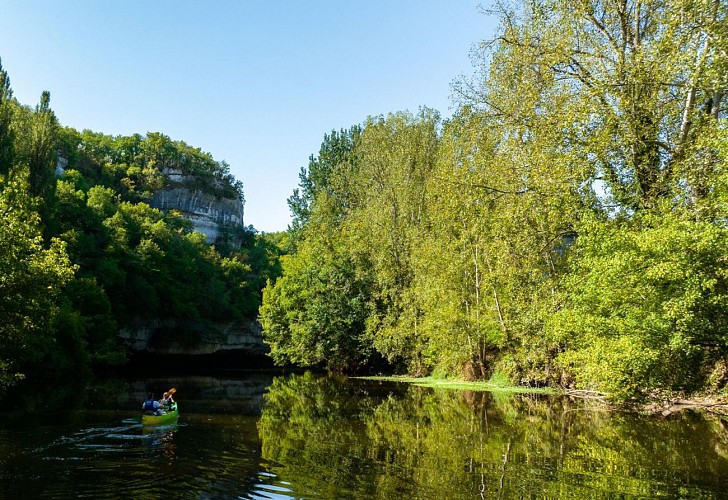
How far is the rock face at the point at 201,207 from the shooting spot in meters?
114

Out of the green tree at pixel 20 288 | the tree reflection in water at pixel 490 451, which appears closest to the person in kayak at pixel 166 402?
the tree reflection in water at pixel 490 451

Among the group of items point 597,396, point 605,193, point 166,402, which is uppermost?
point 605,193

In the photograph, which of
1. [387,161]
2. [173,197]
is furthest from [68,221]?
[173,197]

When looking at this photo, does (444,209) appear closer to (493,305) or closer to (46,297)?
(493,305)

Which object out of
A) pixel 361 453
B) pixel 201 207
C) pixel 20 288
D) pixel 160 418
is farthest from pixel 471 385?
pixel 201 207

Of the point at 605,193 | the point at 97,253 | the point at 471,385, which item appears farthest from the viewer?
the point at 97,253

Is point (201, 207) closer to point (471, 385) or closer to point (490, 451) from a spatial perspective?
point (471, 385)

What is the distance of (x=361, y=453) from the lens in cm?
1455

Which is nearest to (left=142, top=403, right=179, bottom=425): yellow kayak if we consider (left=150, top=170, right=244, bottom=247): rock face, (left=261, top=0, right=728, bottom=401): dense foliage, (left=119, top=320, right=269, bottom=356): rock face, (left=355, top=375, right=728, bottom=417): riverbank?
(left=261, top=0, right=728, bottom=401): dense foliage

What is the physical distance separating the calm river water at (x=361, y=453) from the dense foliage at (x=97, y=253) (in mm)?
6461

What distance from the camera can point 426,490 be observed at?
10.8 meters

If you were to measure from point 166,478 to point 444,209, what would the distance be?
21.6m

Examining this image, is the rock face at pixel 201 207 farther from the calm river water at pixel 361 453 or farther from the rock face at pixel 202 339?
the calm river water at pixel 361 453

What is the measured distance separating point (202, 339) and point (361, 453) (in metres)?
73.0
